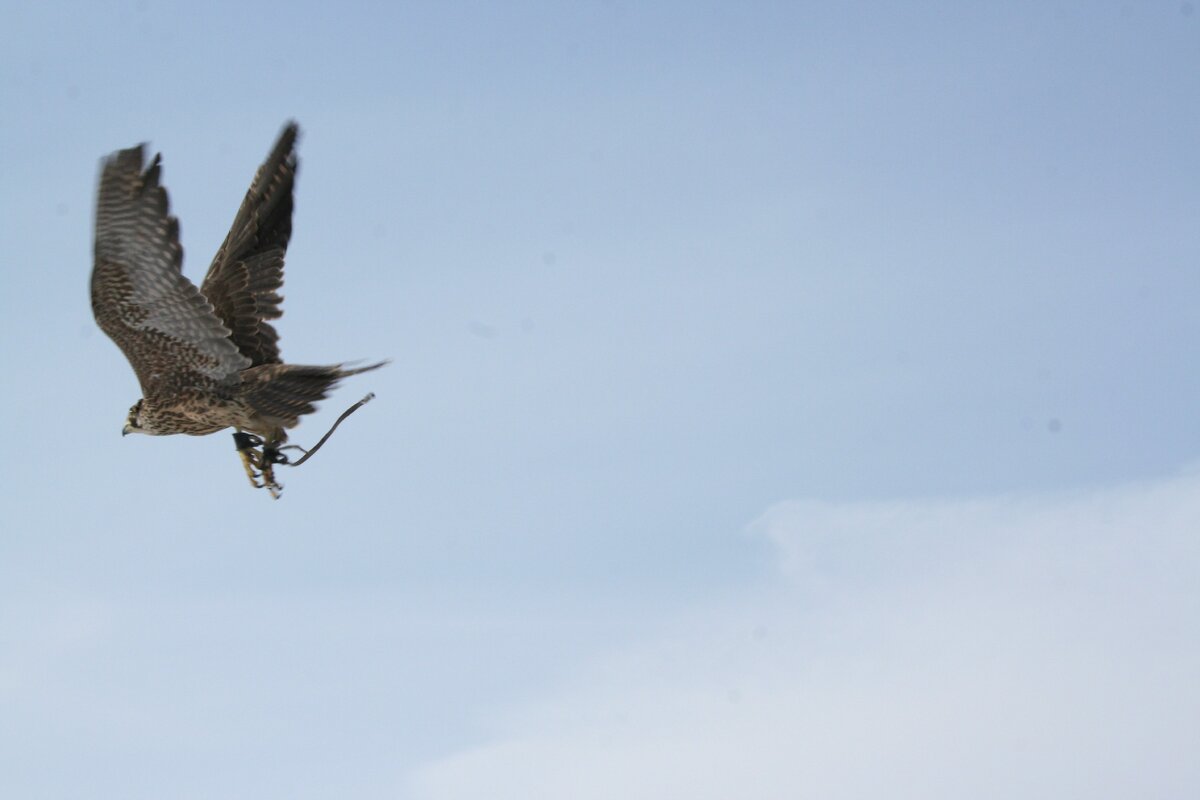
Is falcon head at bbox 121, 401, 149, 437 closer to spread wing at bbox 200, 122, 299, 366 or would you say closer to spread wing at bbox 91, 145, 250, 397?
spread wing at bbox 91, 145, 250, 397

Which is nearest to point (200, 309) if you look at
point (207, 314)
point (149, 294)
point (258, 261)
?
point (207, 314)

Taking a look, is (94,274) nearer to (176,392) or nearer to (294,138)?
(176,392)

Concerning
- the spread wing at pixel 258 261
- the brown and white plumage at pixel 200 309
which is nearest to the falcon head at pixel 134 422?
the brown and white plumage at pixel 200 309

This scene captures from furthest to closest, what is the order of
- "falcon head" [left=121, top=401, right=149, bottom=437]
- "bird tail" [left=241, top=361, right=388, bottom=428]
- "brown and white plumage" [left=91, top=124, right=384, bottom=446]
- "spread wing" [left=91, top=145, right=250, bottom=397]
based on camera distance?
"falcon head" [left=121, top=401, right=149, bottom=437] → "bird tail" [left=241, top=361, right=388, bottom=428] → "brown and white plumage" [left=91, top=124, right=384, bottom=446] → "spread wing" [left=91, top=145, right=250, bottom=397]

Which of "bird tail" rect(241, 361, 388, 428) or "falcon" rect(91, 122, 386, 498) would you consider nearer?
"falcon" rect(91, 122, 386, 498)

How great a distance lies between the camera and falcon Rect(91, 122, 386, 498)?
1228 cm

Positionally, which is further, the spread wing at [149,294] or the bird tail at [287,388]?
the bird tail at [287,388]

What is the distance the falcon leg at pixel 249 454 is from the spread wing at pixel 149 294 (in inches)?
24.7

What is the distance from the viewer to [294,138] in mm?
14344

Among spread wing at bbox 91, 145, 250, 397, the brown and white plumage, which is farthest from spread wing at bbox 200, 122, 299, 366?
spread wing at bbox 91, 145, 250, 397

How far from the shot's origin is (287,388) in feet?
43.6

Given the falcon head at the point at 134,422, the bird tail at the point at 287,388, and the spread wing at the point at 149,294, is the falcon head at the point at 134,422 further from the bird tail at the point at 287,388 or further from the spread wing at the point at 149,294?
the bird tail at the point at 287,388

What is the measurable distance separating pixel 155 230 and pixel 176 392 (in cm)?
207

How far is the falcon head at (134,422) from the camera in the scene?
1411 cm
